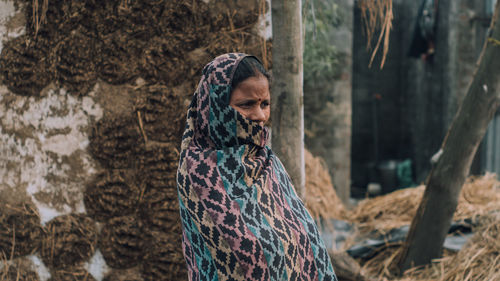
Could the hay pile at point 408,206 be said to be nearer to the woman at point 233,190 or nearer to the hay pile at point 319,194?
the hay pile at point 319,194

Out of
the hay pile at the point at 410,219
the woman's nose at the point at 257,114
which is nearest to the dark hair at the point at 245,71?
the woman's nose at the point at 257,114

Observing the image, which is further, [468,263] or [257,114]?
[468,263]

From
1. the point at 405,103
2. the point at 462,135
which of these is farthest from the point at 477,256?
the point at 405,103

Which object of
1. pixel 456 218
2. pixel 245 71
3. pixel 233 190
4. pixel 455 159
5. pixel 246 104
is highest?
pixel 245 71

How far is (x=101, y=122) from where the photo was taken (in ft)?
7.13

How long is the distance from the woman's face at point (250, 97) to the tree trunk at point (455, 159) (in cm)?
195

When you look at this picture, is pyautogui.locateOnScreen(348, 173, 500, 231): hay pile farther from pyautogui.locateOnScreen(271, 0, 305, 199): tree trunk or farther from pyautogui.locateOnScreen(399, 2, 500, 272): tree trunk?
pyautogui.locateOnScreen(271, 0, 305, 199): tree trunk

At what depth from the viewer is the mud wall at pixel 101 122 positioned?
213 cm

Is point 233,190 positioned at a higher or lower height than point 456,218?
higher

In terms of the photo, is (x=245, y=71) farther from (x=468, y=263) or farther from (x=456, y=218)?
(x=456, y=218)

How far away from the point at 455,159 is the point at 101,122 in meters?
2.24

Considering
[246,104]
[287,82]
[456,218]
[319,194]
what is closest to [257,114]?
[246,104]

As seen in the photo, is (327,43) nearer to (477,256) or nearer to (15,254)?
(477,256)

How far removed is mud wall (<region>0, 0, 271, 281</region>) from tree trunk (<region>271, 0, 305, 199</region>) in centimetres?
10
